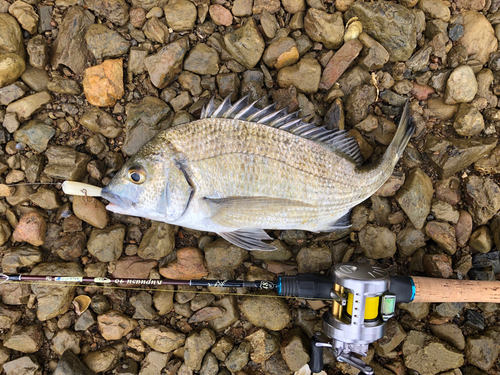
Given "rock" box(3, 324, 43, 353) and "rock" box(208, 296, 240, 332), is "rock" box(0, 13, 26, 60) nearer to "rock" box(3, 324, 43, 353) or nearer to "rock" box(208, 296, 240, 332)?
"rock" box(3, 324, 43, 353)

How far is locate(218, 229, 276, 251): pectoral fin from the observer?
8.26ft

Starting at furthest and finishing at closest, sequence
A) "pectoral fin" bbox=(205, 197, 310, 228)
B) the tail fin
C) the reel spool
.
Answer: the tail fin, "pectoral fin" bbox=(205, 197, 310, 228), the reel spool

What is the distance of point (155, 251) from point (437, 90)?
2.95m

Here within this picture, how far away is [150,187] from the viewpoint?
227 centimetres

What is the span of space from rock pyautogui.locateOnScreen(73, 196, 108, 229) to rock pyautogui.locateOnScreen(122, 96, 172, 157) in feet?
1.59

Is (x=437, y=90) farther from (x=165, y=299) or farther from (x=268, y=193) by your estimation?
(x=165, y=299)

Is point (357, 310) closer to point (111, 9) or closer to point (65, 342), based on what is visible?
point (65, 342)

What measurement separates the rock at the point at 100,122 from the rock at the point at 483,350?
3691 millimetres

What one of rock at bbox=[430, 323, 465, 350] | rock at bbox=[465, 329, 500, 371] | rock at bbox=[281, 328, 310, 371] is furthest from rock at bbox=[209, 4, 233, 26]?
rock at bbox=[465, 329, 500, 371]

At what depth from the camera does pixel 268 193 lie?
7.90 feet

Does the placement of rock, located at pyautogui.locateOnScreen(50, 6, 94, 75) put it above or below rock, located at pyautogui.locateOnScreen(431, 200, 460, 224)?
above

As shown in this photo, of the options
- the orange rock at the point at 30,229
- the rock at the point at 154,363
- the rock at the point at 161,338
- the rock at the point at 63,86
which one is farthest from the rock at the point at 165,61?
the rock at the point at 154,363

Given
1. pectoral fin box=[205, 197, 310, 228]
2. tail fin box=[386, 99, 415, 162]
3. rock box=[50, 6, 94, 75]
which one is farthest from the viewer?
rock box=[50, 6, 94, 75]

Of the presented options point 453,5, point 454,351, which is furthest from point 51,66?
point 454,351
